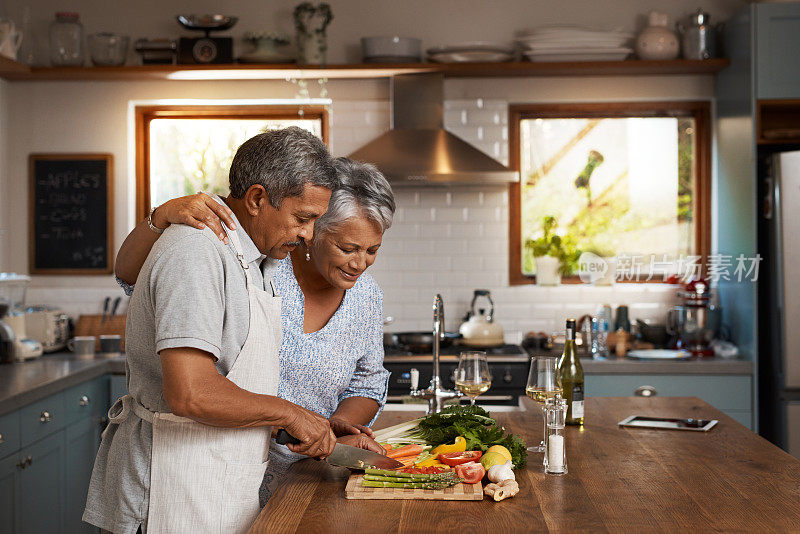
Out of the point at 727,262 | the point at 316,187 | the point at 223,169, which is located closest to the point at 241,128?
the point at 223,169

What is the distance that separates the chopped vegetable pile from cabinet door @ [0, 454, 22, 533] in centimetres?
176

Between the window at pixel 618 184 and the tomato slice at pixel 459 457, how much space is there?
9.94 feet

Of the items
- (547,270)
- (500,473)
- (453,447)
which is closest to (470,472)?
(500,473)

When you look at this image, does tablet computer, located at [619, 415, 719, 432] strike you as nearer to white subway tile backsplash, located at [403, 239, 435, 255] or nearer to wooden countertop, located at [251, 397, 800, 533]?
wooden countertop, located at [251, 397, 800, 533]

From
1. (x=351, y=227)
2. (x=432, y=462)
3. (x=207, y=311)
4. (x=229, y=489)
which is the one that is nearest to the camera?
(x=207, y=311)

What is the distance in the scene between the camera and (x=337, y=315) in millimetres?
2344

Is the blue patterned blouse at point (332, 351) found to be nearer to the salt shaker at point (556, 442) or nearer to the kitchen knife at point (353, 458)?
the kitchen knife at point (353, 458)

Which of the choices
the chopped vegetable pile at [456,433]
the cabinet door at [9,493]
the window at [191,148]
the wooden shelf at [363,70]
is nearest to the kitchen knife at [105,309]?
the window at [191,148]

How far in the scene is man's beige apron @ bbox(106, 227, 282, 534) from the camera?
5.80 ft

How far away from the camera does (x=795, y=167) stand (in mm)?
4156

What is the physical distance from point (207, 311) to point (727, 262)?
12.1 ft

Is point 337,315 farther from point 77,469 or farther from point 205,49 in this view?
point 205,49

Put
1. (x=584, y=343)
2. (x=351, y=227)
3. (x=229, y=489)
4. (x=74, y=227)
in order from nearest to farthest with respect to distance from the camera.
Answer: (x=229, y=489) < (x=351, y=227) < (x=584, y=343) < (x=74, y=227)

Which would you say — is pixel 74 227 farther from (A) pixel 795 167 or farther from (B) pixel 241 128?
(A) pixel 795 167
